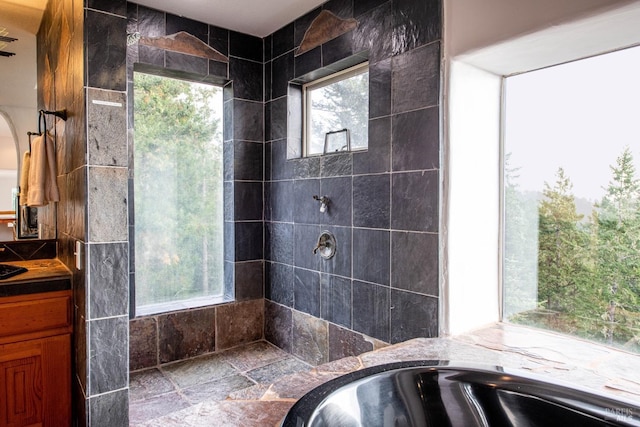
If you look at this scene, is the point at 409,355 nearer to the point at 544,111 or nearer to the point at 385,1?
the point at 544,111

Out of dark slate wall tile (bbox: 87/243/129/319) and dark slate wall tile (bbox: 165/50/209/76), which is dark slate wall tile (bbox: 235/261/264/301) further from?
dark slate wall tile (bbox: 165/50/209/76)

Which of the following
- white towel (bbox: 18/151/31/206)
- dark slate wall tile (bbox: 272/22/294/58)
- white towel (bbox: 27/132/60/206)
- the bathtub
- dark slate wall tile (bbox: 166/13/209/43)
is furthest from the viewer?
dark slate wall tile (bbox: 272/22/294/58)

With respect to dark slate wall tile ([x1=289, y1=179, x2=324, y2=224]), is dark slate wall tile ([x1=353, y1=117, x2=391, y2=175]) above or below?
above

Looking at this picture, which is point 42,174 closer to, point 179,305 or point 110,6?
point 110,6

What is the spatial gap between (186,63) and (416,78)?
1.71 metres

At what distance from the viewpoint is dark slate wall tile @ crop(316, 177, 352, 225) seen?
2.43 metres

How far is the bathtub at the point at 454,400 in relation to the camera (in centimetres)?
93

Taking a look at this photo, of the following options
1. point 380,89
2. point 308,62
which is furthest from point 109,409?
point 308,62

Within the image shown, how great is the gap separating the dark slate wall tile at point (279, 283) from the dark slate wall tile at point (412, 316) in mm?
1003

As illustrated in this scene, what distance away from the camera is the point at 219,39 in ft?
9.77

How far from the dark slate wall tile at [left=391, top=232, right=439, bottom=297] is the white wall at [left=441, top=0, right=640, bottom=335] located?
2.3 inches

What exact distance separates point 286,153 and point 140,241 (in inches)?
47.0

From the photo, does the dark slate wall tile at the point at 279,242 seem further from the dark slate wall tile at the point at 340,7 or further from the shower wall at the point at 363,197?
the dark slate wall tile at the point at 340,7

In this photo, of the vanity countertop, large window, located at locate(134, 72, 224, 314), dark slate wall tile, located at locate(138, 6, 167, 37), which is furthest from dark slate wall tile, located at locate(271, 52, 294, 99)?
the vanity countertop
